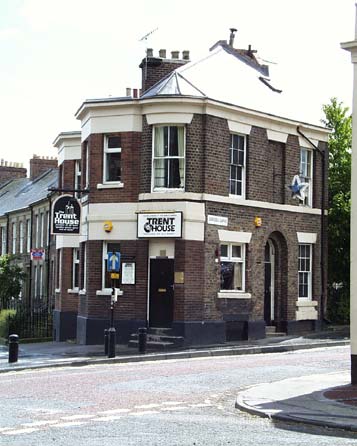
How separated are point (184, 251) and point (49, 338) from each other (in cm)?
873

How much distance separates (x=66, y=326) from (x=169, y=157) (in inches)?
329

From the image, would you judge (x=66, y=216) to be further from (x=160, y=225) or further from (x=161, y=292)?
(x=161, y=292)

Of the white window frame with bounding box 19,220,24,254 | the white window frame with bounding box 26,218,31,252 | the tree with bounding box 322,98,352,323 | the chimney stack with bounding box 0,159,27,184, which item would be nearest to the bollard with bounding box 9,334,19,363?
the tree with bounding box 322,98,352,323

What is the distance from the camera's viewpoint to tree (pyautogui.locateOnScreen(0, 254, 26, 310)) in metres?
44.5

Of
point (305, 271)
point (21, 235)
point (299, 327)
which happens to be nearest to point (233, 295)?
point (299, 327)

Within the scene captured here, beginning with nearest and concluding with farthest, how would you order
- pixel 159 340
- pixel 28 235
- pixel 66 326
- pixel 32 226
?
pixel 159 340 → pixel 66 326 → pixel 32 226 → pixel 28 235

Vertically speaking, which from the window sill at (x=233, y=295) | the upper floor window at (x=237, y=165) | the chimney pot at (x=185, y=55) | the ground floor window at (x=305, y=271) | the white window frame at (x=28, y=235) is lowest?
the window sill at (x=233, y=295)

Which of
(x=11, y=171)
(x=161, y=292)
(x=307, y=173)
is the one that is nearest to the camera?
(x=161, y=292)

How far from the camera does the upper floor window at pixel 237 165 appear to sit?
28.6 meters

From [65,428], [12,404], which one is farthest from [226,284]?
[65,428]

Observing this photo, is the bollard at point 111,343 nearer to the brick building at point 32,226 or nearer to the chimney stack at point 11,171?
the brick building at point 32,226

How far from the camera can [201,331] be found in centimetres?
2722

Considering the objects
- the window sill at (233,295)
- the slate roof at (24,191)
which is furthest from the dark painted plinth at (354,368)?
the slate roof at (24,191)

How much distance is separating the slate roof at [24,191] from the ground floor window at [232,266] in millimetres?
18241
